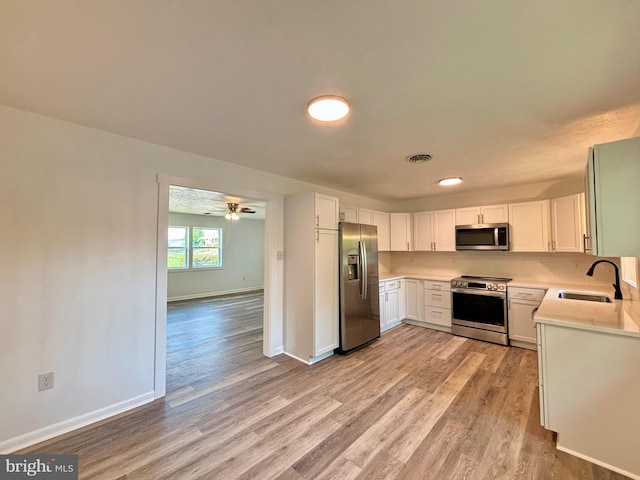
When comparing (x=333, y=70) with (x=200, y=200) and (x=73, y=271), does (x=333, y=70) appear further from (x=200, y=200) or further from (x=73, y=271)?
(x=200, y=200)

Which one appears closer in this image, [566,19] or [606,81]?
[566,19]

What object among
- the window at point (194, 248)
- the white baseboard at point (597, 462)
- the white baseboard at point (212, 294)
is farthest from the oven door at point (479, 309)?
the window at point (194, 248)

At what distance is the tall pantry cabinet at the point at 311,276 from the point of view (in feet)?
11.0

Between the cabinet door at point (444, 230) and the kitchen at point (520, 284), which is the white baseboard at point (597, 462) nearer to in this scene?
the kitchen at point (520, 284)

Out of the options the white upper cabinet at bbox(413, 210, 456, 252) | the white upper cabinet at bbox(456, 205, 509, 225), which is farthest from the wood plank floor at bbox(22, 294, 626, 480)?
the white upper cabinet at bbox(456, 205, 509, 225)

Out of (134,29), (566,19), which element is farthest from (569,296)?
(134,29)

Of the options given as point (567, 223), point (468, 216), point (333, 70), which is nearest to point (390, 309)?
point (468, 216)

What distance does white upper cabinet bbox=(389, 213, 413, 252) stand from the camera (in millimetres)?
5242

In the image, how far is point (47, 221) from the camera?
2.07m

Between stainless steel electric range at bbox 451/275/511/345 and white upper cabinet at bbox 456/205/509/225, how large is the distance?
961 millimetres

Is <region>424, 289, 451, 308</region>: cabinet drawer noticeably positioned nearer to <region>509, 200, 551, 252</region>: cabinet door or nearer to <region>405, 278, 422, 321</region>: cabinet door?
<region>405, 278, 422, 321</region>: cabinet door

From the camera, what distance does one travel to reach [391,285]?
4719mm

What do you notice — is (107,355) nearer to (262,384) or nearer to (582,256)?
(262,384)

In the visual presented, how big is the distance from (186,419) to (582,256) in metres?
5.39
